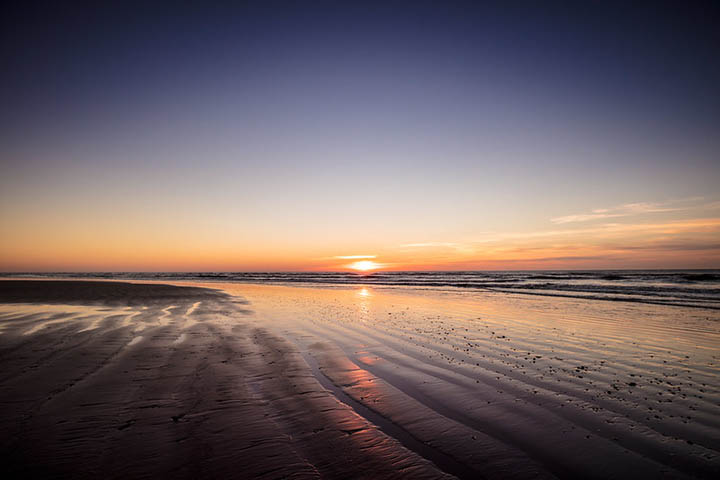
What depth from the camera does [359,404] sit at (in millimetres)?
5711

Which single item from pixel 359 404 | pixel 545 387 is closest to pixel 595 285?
pixel 545 387

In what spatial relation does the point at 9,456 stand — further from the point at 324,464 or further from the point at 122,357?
the point at 122,357

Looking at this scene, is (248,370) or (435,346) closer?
(248,370)

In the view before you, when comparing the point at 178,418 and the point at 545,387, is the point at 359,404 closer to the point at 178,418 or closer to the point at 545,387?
the point at 178,418

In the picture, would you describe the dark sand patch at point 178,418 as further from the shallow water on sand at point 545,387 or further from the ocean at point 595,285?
the ocean at point 595,285

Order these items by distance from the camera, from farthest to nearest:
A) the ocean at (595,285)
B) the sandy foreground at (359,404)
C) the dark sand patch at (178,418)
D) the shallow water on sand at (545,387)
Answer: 1. the ocean at (595,285)
2. the shallow water on sand at (545,387)
3. the sandy foreground at (359,404)
4. the dark sand patch at (178,418)

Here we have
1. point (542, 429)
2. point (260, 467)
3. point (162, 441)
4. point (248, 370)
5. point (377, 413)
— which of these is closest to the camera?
point (260, 467)

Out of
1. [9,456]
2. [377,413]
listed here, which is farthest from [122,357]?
[377,413]

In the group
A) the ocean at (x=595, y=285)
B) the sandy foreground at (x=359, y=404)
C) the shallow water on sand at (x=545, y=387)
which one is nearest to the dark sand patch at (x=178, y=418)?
the sandy foreground at (x=359, y=404)

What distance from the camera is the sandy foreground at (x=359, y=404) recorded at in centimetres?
396

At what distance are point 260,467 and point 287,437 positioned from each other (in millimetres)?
686

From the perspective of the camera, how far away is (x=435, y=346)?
390 inches

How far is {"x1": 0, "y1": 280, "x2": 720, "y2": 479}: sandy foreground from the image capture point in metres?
3.96

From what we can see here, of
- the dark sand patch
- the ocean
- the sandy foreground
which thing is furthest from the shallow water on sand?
the ocean
